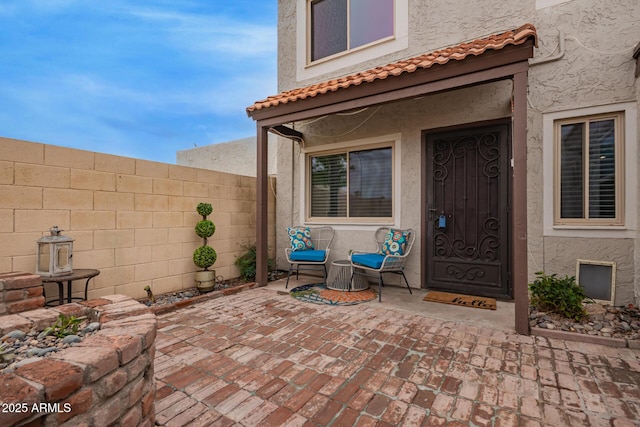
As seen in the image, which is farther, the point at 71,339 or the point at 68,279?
the point at 68,279

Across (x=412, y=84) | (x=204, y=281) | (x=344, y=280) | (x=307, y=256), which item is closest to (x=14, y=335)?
(x=204, y=281)

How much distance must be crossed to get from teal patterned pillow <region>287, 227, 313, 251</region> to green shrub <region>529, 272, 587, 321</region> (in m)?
2.90

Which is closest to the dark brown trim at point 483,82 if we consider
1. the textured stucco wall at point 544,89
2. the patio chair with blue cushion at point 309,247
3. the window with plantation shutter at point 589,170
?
the textured stucco wall at point 544,89

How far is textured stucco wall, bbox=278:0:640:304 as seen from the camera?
3008 mm

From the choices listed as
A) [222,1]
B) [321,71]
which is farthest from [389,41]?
[222,1]

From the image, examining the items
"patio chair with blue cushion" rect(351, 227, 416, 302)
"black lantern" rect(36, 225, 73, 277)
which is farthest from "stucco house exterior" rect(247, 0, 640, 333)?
"black lantern" rect(36, 225, 73, 277)

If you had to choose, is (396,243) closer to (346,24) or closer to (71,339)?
(71,339)

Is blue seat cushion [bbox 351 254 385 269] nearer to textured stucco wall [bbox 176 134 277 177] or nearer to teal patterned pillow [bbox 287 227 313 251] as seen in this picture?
teal patterned pillow [bbox 287 227 313 251]

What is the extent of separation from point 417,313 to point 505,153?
230 cm

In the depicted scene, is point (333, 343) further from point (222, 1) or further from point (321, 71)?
point (222, 1)

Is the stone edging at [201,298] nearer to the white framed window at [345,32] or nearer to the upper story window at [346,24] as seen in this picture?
the white framed window at [345,32]

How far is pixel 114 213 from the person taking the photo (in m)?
3.37

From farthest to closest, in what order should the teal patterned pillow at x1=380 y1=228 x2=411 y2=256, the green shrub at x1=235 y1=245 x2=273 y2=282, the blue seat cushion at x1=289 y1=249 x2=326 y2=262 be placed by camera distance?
the green shrub at x1=235 y1=245 x2=273 y2=282
the blue seat cushion at x1=289 y1=249 x2=326 y2=262
the teal patterned pillow at x1=380 y1=228 x2=411 y2=256

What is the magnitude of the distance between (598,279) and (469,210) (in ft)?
4.78
